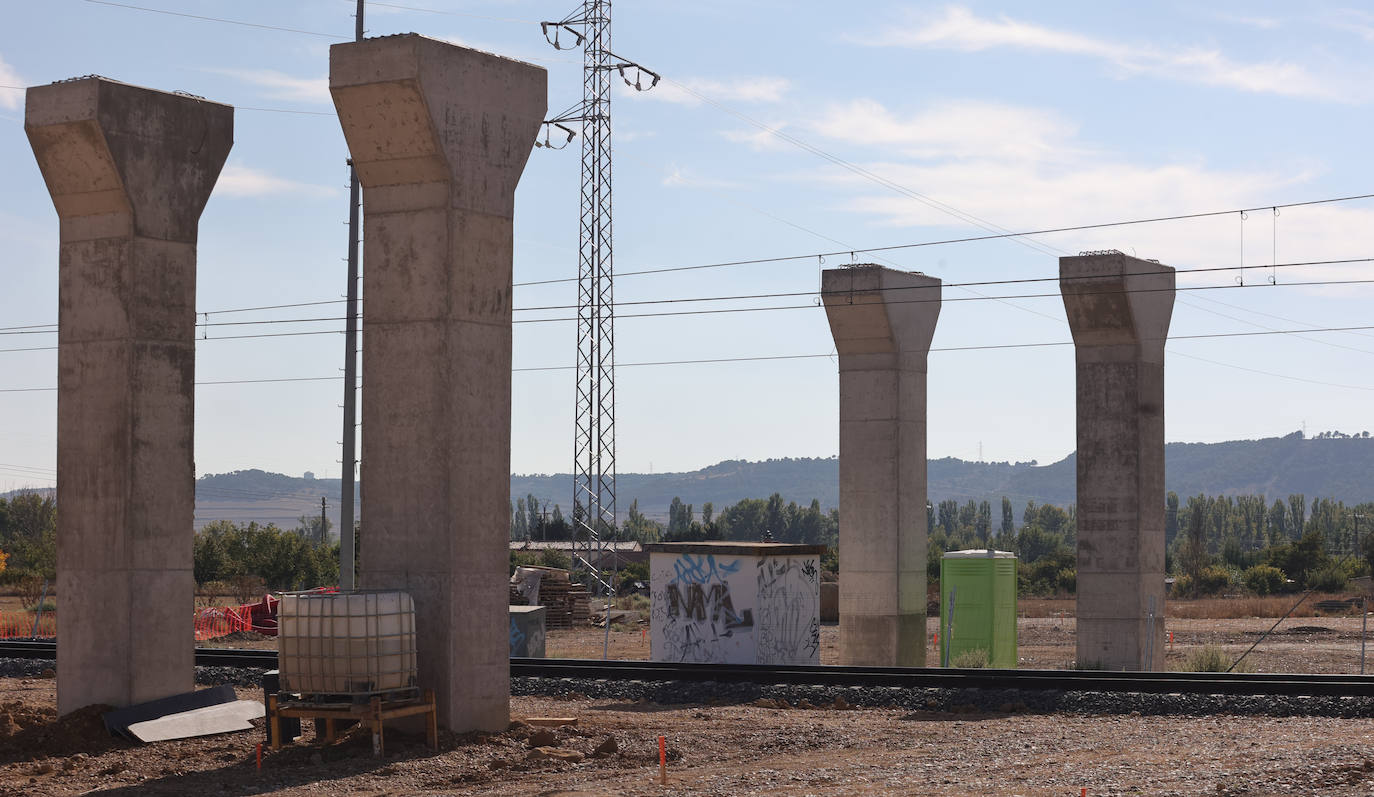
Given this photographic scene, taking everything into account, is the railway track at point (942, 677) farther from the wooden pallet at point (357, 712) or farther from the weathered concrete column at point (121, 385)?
the wooden pallet at point (357, 712)

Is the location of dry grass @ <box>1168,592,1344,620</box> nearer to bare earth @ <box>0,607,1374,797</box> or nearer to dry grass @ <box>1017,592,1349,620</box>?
dry grass @ <box>1017,592,1349,620</box>

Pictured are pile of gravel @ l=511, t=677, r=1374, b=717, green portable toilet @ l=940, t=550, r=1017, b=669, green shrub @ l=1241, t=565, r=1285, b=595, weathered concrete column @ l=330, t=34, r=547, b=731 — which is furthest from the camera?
green shrub @ l=1241, t=565, r=1285, b=595

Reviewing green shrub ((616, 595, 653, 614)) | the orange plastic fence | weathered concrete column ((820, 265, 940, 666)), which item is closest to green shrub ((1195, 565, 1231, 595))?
green shrub ((616, 595, 653, 614))

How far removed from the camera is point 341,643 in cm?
1484

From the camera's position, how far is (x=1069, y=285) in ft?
87.4

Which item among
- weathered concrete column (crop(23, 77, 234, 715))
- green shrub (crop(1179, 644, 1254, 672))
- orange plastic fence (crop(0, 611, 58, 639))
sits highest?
weathered concrete column (crop(23, 77, 234, 715))

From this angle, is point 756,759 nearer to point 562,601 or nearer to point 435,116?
point 435,116

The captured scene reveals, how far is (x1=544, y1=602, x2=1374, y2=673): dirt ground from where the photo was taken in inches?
1240

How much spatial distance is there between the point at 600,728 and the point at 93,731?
18.6ft

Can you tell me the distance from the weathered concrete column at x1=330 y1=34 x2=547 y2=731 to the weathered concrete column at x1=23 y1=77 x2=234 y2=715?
105 inches

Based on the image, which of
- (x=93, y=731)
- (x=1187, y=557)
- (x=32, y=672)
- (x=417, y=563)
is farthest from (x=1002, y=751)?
(x=1187, y=557)

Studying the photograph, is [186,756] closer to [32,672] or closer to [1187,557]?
[32,672]

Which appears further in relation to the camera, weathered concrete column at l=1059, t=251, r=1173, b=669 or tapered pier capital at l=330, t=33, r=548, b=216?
weathered concrete column at l=1059, t=251, r=1173, b=669

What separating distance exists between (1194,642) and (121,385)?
29950 mm
